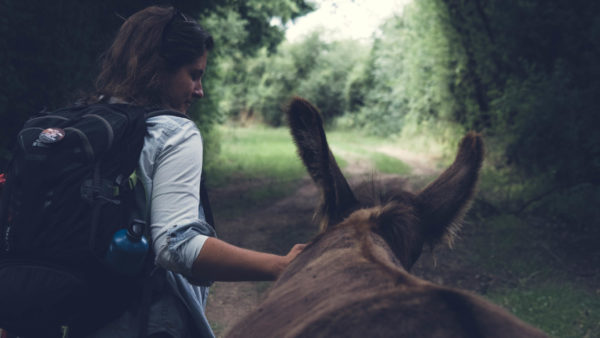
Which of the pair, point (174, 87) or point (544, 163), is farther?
point (544, 163)

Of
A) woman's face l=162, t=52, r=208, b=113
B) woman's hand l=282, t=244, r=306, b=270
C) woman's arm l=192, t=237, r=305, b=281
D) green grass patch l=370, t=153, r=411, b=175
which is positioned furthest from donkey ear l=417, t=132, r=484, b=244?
green grass patch l=370, t=153, r=411, b=175

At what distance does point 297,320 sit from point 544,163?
767 cm

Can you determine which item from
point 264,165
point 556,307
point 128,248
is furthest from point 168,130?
point 264,165

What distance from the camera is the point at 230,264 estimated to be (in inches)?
59.1

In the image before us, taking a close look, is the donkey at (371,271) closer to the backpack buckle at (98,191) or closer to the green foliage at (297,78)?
the backpack buckle at (98,191)

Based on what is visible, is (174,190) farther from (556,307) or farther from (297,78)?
(297,78)

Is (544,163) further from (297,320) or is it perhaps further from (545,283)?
(297,320)

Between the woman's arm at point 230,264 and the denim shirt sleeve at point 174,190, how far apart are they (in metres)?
0.03

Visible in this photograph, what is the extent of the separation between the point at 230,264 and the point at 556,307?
4.86 m

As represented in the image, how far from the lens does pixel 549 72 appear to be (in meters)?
8.57

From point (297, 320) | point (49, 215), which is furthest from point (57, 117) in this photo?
point (297, 320)

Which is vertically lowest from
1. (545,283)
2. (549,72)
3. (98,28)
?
(545,283)

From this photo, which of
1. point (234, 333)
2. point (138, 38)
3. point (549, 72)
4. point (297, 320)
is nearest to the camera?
point (297, 320)

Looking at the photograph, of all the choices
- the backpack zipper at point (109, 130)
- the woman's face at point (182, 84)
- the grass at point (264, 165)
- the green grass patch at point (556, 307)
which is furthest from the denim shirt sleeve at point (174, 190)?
the grass at point (264, 165)
